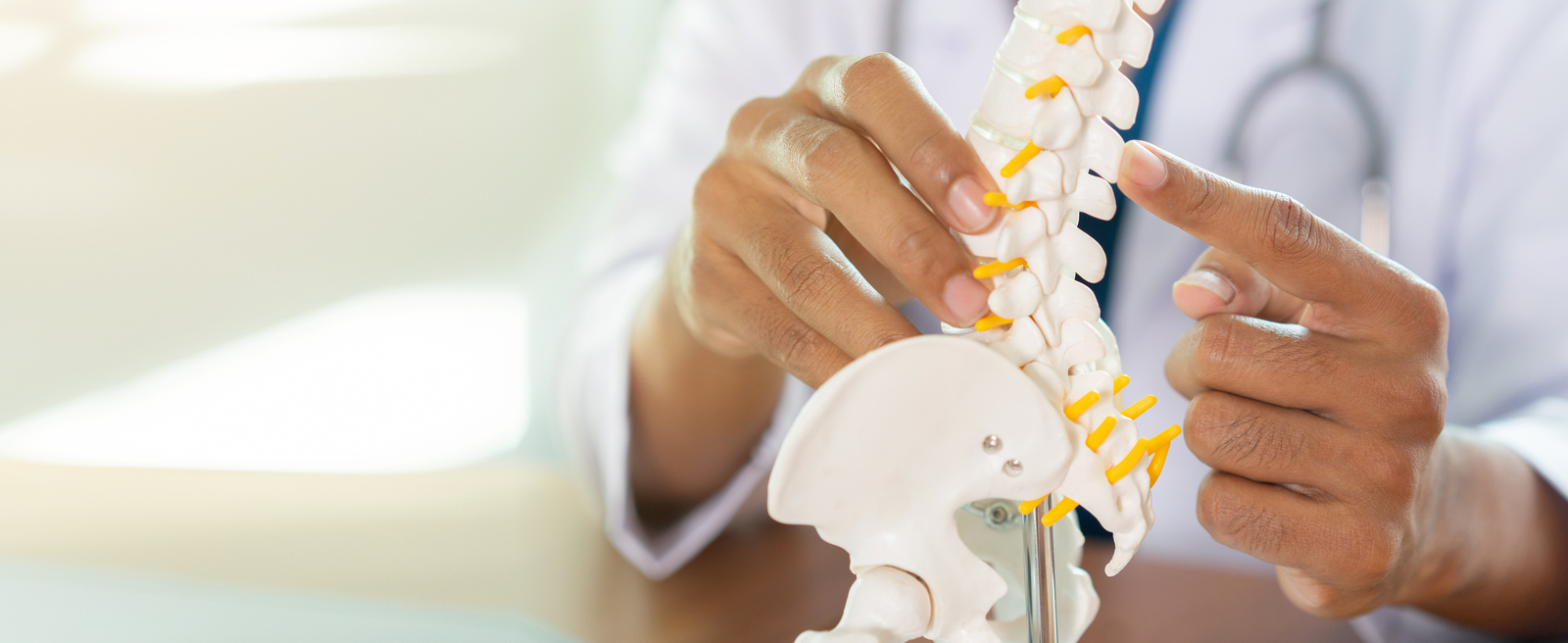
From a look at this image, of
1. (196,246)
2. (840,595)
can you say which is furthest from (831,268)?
(196,246)

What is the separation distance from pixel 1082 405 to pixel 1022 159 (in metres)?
0.07

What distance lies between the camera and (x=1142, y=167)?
0.97 feet

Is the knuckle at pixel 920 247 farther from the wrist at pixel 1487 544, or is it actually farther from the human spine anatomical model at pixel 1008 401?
the wrist at pixel 1487 544

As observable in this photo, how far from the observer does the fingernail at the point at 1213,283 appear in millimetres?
394

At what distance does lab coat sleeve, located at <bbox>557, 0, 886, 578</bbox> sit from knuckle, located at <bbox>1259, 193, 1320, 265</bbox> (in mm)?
435

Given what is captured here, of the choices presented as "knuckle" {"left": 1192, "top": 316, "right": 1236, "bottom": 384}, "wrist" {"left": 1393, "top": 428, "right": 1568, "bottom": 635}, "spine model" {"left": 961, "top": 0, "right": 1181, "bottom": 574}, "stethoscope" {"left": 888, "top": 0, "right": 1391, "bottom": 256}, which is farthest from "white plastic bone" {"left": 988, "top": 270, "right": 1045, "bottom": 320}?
"stethoscope" {"left": 888, "top": 0, "right": 1391, "bottom": 256}

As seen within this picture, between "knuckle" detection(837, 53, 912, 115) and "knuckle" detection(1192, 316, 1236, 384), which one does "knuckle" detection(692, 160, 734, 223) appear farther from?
"knuckle" detection(1192, 316, 1236, 384)

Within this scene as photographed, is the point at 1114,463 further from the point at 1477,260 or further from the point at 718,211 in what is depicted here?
the point at 1477,260

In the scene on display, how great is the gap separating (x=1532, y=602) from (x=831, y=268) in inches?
17.9

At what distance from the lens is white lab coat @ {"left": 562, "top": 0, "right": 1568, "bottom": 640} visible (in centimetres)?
59

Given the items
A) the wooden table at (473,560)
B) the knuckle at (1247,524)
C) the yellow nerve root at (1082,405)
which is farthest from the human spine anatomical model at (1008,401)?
the wooden table at (473,560)

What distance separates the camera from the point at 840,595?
1.83ft

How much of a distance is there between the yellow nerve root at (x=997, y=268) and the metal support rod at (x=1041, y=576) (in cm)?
8

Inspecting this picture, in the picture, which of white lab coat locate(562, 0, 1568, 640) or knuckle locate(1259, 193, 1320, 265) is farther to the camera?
white lab coat locate(562, 0, 1568, 640)
